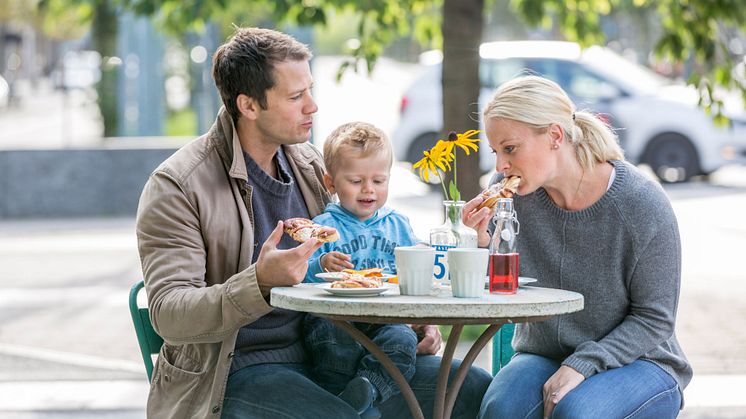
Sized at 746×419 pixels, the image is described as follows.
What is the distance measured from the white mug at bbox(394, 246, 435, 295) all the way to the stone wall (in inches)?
432

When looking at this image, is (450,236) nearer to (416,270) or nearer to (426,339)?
(416,270)

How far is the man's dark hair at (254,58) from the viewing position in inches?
149

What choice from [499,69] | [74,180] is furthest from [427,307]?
[499,69]

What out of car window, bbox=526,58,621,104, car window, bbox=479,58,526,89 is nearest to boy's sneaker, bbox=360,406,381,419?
Answer: car window, bbox=479,58,526,89

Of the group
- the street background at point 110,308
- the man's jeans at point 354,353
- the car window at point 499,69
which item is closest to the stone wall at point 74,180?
the street background at point 110,308

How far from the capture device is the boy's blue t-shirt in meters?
3.81

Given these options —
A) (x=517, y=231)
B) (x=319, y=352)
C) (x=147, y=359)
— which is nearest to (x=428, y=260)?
(x=517, y=231)

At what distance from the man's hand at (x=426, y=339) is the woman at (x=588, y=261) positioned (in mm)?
296

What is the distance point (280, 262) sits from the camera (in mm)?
3273

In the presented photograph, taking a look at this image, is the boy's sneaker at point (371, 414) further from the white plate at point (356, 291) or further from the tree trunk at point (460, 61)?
the tree trunk at point (460, 61)

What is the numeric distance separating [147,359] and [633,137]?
40.2ft

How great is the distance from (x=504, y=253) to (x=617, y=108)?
40.2ft

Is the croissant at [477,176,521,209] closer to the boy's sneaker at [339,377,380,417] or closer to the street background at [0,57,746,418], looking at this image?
the boy's sneaker at [339,377,380,417]

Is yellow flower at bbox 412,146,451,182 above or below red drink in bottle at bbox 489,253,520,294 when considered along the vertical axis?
above
